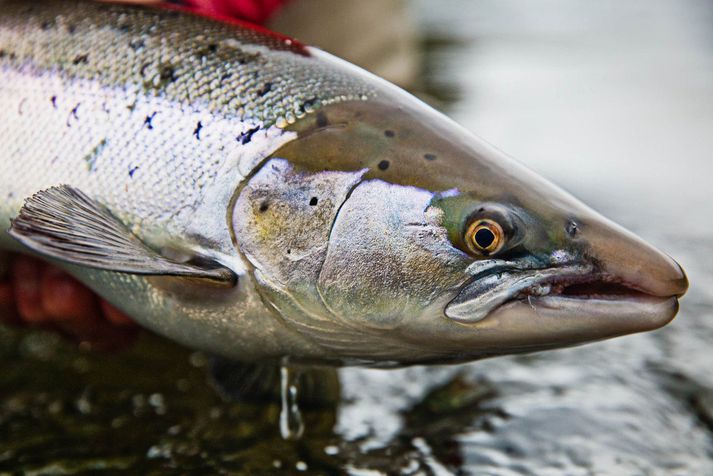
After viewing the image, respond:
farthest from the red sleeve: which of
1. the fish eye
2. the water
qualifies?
the fish eye

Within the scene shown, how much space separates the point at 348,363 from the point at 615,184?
339 centimetres

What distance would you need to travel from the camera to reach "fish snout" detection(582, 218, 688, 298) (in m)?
1.81

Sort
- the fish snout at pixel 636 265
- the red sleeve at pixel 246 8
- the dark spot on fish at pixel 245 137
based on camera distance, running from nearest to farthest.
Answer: the fish snout at pixel 636 265 < the dark spot on fish at pixel 245 137 < the red sleeve at pixel 246 8

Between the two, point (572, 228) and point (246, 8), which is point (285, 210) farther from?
point (246, 8)

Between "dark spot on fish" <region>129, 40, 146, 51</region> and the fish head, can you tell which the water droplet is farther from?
"dark spot on fish" <region>129, 40, 146, 51</region>

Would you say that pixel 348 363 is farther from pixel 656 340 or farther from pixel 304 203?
pixel 656 340

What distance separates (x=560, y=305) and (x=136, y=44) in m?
1.23

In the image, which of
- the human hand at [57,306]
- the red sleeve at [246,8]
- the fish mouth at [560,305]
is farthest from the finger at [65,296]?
the fish mouth at [560,305]

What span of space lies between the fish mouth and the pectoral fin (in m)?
0.58

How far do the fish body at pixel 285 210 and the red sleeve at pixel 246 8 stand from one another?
2.54 ft

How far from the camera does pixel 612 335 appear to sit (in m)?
1.85

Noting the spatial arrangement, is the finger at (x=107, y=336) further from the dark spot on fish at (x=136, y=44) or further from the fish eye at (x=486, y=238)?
the fish eye at (x=486, y=238)

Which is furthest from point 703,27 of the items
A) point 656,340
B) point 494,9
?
point 656,340

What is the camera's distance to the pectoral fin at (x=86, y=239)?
1.93m
